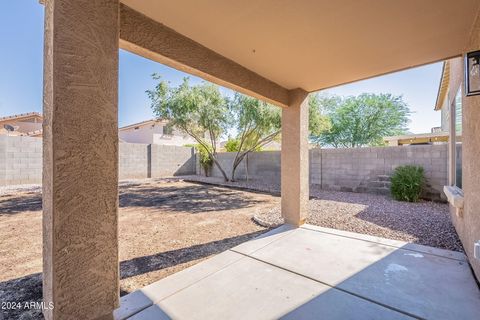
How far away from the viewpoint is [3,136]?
8922 millimetres

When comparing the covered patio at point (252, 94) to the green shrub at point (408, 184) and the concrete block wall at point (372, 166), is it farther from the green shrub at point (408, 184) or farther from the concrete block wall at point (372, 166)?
the concrete block wall at point (372, 166)

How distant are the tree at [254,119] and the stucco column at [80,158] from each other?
23.7 ft

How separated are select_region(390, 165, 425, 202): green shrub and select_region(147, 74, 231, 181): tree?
6576 mm

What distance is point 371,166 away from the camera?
7.34 meters

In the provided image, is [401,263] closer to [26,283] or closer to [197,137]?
[26,283]

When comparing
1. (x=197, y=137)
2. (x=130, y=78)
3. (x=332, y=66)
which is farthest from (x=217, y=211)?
(x=130, y=78)

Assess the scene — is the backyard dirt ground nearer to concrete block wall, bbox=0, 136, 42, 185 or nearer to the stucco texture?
the stucco texture

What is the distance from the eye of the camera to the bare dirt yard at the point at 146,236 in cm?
246

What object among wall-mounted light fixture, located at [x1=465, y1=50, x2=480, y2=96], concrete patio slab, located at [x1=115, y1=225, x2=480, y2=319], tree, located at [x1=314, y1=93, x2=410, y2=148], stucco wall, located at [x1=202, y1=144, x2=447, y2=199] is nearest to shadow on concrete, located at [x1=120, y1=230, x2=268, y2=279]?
concrete patio slab, located at [x1=115, y1=225, x2=480, y2=319]

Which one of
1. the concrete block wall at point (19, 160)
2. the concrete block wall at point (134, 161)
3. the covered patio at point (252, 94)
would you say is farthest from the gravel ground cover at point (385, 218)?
the concrete block wall at point (19, 160)

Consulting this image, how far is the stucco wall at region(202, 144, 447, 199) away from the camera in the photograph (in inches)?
241

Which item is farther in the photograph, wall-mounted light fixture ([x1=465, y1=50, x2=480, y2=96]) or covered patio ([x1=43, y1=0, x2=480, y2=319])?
wall-mounted light fixture ([x1=465, y1=50, x2=480, y2=96])

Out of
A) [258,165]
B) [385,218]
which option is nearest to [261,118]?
[258,165]

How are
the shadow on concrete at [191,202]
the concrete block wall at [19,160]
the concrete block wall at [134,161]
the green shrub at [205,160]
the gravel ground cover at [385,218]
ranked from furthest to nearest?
the green shrub at [205,160] → the concrete block wall at [134,161] → the concrete block wall at [19,160] → the shadow on concrete at [191,202] → the gravel ground cover at [385,218]
